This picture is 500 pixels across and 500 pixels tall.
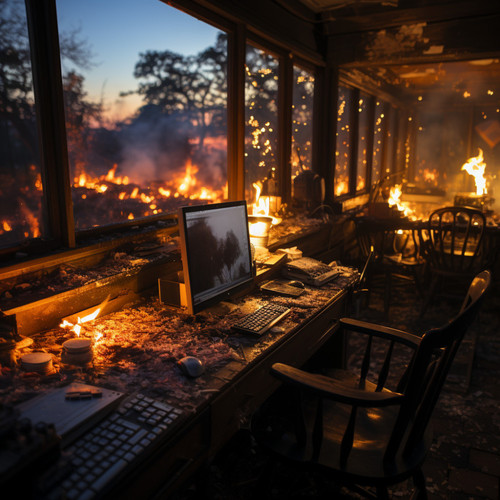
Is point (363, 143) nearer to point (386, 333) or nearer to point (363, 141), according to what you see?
point (363, 141)

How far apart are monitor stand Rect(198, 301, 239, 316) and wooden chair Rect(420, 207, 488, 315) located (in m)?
2.66

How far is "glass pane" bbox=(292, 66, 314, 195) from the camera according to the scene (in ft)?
15.0

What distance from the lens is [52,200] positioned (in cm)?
198

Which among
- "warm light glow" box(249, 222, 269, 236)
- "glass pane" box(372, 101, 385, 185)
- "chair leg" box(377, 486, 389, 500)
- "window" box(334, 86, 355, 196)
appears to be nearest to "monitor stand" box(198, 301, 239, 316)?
"warm light glow" box(249, 222, 269, 236)

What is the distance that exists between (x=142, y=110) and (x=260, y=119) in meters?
1.06

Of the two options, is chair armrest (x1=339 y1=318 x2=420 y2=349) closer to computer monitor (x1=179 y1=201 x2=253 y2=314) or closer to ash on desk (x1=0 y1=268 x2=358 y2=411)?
ash on desk (x1=0 y1=268 x2=358 y2=411)

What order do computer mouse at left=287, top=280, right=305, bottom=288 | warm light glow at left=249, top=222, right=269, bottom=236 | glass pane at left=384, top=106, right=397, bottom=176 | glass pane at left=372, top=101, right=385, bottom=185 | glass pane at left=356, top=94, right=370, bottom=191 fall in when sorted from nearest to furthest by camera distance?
1. computer mouse at left=287, top=280, right=305, bottom=288
2. warm light glow at left=249, top=222, right=269, bottom=236
3. glass pane at left=356, top=94, right=370, bottom=191
4. glass pane at left=372, top=101, right=385, bottom=185
5. glass pane at left=384, top=106, right=397, bottom=176

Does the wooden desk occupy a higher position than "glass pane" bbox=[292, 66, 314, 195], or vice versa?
"glass pane" bbox=[292, 66, 314, 195]

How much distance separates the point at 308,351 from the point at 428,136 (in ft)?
31.5

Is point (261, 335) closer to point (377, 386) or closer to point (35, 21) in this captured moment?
point (377, 386)

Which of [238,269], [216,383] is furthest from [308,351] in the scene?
[216,383]

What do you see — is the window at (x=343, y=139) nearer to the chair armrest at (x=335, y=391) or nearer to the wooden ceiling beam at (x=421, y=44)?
the wooden ceiling beam at (x=421, y=44)

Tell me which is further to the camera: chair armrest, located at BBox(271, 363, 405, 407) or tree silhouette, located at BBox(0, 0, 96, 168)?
tree silhouette, located at BBox(0, 0, 96, 168)

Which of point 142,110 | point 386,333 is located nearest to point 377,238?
point 142,110
